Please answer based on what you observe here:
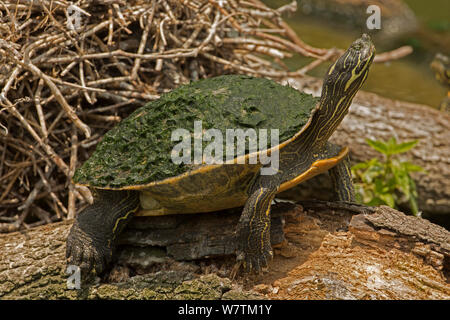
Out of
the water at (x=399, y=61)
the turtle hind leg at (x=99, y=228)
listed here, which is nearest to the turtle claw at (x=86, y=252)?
the turtle hind leg at (x=99, y=228)

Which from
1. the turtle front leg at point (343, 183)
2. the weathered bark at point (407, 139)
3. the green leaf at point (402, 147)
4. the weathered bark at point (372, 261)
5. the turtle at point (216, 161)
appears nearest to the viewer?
the weathered bark at point (372, 261)

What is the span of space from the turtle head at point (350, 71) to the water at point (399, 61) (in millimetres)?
A: 3805

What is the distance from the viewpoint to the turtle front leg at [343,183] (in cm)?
244

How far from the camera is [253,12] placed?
Answer: 3541mm

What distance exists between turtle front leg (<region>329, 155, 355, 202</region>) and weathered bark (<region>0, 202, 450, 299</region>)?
0.85 ft

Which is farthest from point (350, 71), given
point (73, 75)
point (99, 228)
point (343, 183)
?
point (73, 75)

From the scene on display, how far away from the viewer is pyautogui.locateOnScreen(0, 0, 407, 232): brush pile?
99.7 inches

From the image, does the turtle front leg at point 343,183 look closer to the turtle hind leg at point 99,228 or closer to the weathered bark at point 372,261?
the weathered bark at point 372,261

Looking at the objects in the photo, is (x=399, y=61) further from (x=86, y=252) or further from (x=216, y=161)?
(x=86, y=252)

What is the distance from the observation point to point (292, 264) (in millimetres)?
2023

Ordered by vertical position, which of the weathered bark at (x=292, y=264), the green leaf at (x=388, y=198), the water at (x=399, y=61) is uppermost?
the water at (x=399, y=61)

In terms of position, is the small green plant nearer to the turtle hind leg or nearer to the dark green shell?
the dark green shell

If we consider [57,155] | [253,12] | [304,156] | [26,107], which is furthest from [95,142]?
[253,12]

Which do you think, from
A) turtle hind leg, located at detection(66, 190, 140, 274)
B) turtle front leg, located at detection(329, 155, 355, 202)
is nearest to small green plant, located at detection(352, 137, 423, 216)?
turtle front leg, located at detection(329, 155, 355, 202)
